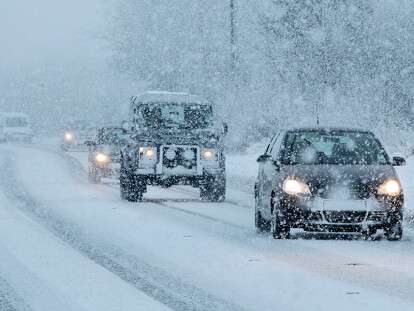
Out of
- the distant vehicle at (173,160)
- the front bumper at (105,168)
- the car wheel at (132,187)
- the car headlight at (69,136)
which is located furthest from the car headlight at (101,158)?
the car headlight at (69,136)

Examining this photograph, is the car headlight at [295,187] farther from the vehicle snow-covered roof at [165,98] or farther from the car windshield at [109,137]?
the car windshield at [109,137]

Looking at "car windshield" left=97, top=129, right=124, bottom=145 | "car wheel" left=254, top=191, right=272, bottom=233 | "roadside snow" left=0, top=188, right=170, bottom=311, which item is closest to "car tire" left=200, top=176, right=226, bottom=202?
"car wheel" left=254, top=191, right=272, bottom=233

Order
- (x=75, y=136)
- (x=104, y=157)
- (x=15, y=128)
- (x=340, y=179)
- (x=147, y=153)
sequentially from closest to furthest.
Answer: (x=340, y=179) → (x=147, y=153) → (x=104, y=157) → (x=75, y=136) → (x=15, y=128)

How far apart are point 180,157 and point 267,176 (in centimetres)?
692

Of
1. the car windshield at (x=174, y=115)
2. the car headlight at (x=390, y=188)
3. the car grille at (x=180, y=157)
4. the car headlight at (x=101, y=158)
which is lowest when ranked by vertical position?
the car headlight at (x=101, y=158)

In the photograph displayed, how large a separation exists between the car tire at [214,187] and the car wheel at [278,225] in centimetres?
795

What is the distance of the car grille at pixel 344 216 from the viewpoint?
47.0ft

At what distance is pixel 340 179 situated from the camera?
1446 centimetres

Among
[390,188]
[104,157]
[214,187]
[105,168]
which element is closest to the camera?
[390,188]

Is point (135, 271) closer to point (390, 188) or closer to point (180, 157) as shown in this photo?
point (390, 188)

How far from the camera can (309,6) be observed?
4603cm

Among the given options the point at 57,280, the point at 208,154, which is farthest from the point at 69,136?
the point at 57,280

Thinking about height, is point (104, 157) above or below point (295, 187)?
below

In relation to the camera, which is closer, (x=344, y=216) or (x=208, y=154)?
(x=344, y=216)
